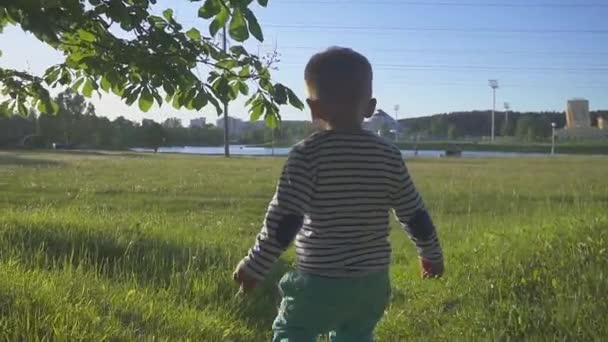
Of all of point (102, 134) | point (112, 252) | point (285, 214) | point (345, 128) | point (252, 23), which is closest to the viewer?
point (285, 214)

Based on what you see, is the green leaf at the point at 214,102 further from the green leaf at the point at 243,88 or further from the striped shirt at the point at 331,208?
the striped shirt at the point at 331,208

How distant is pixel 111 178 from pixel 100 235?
650 inches

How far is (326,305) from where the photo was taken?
2.90 meters

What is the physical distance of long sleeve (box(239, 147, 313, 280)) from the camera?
2.81 meters

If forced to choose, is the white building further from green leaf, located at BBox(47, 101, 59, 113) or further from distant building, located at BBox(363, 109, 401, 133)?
green leaf, located at BBox(47, 101, 59, 113)

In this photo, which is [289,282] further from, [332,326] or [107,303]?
[107,303]

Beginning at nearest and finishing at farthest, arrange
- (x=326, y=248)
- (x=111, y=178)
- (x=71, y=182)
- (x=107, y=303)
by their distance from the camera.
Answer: (x=326, y=248) < (x=107, y=303) < (x=71, y=182) < (x=111, y=178)

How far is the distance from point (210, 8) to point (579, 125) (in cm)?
9181

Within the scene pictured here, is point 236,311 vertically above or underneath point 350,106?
underneath

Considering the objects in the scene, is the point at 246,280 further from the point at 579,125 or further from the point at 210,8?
the point at 579,125

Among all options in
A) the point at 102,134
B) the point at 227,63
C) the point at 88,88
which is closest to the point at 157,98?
the point at 227,63

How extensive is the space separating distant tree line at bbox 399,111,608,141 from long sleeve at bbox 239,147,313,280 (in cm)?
9991

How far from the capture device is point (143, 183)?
20688 millimetres

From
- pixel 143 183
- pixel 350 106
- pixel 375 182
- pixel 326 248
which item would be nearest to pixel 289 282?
pixel 326 248
